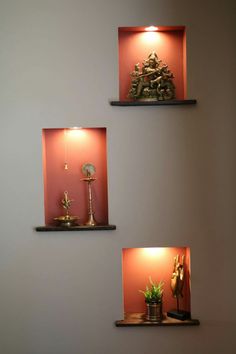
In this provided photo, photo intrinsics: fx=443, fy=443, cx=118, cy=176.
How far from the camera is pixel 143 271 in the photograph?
301 centimetres

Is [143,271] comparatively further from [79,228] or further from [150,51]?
[150,51]

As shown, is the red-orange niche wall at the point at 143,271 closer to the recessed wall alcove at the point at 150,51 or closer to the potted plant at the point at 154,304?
the potted plant at the point at 154,304

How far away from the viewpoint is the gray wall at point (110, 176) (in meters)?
2.75

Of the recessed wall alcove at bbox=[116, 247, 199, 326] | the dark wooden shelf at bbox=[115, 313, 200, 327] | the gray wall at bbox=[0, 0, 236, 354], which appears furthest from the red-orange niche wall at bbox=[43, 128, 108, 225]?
the dark wooden shelf at bbox=[115, 313, 200, 327]

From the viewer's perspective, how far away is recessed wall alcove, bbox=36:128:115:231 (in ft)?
9.77

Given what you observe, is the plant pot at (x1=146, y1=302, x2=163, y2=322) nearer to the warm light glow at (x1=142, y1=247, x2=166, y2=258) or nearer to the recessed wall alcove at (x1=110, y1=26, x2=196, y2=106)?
the warm light glow at (x1=142, y1=247, x2=166, y2=258)

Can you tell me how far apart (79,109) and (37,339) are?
146 cm

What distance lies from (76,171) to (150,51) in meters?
0.95

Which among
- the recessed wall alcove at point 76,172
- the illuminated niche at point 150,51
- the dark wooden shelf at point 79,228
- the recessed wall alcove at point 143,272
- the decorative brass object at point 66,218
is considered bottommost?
the recessed wall alcove at point 143,272

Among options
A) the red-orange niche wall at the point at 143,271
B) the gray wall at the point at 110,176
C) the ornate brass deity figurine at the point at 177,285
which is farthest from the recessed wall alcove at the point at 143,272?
the gray wall at the point at 110,176

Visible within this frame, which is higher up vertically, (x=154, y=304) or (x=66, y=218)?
(x=66, y=218)

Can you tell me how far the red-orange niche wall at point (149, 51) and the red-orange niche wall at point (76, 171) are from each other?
0.38 meters

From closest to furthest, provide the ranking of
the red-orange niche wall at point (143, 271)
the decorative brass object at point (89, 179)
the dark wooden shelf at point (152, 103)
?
the dark wooden shelf at point (152, 103)
the decorative brass object at point (89, 179)
the red-orange niche wall at point (143, 271)

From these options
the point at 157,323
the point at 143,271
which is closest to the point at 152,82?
the point at 143,271
